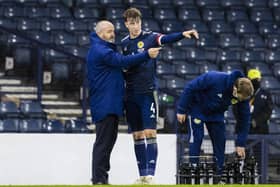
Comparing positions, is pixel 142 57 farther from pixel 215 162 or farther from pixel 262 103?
pixel 262 103

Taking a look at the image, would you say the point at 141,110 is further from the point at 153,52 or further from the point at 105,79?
the point at 153,52

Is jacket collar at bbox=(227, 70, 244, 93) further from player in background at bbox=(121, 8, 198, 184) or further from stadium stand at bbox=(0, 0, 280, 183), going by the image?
stadium stand at bbox=(0, 0, 280, 183)

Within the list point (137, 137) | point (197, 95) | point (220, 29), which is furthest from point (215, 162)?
point (220, 29)

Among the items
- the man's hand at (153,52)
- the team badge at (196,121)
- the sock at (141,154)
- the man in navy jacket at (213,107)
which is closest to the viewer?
the man's hand at (153,52)

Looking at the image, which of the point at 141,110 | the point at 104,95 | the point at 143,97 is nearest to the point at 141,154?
the point at 141,110

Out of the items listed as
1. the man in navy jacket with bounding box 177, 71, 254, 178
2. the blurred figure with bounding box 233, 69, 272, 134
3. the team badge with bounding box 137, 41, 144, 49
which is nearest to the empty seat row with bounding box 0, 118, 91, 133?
the blurred figure with bounding box 233, 69, 272, 134

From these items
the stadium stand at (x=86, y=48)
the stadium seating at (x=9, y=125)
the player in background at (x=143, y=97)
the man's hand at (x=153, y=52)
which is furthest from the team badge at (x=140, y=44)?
the stadium seating at (x=9, y=125)

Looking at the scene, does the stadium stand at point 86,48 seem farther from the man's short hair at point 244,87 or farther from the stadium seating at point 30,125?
the man's short hair at point 244,87

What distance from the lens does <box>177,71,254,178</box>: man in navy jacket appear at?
32.1ft

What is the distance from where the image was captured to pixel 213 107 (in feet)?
32.9

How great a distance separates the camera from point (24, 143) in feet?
38.0

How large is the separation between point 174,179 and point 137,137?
2.92 metres

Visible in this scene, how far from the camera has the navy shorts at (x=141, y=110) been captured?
897 cm

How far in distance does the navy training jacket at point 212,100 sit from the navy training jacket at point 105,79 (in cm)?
128
